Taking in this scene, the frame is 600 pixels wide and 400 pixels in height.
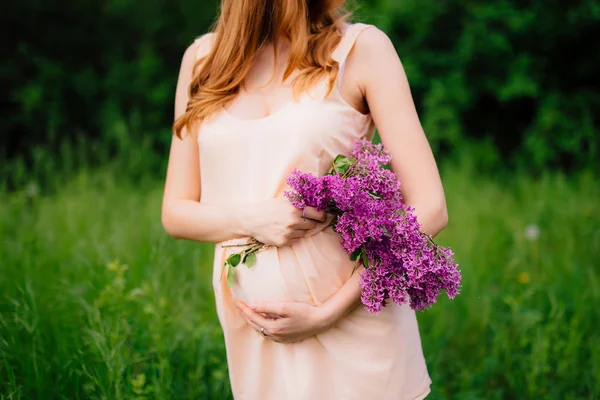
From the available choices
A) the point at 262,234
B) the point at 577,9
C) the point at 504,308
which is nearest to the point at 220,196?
the point at 262,234

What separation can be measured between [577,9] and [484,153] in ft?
5.26

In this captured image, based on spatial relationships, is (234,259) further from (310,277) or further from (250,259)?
(310,277)

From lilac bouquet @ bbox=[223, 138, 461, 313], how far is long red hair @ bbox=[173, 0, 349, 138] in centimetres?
36

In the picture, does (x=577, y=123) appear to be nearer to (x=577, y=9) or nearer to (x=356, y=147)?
(x=577, y=9)

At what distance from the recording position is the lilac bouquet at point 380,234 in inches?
60.6

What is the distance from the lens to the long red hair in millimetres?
1822

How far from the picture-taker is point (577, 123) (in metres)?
6.02

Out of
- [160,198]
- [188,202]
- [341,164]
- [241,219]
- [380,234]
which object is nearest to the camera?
[380,234]

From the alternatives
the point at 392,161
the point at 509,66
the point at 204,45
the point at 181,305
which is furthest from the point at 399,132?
the point at 509,66

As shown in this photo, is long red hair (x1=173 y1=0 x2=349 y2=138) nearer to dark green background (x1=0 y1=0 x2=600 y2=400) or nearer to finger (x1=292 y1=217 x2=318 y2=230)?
dark green background (x1=0 y1=0 x2=600 y2=400)

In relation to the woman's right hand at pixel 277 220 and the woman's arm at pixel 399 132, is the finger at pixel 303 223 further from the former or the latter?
the woman's arm at pixel 399 132

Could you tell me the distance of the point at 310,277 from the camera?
173 centimetres

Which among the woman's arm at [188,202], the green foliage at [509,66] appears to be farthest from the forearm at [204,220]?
the green foliage at [509,66]

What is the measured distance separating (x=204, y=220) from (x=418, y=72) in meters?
4.80
